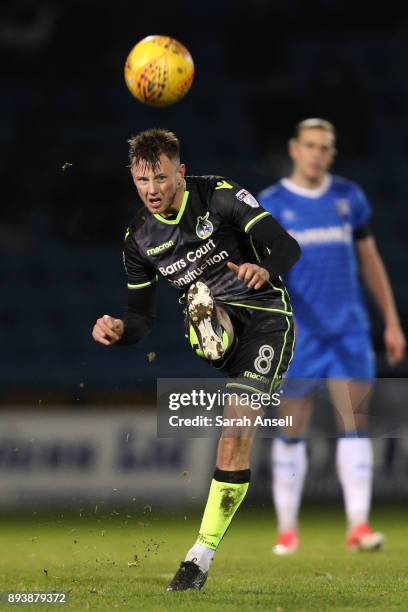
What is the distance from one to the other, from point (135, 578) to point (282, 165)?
971 cm

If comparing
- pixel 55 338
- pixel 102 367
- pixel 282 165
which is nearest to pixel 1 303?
pixel 55 338

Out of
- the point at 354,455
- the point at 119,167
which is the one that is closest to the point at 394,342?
the point at 354,455

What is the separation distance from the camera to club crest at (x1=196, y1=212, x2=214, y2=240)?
553 centimetres

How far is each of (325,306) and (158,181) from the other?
2.86 m

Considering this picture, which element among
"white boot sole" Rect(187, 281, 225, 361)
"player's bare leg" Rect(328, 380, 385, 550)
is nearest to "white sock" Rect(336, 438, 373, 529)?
"player's bare leg" Rect(328, 380, 385, 550)

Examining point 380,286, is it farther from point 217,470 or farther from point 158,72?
point 217,470

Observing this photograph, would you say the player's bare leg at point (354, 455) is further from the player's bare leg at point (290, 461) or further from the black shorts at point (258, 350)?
the black shorts at point (258, 350)

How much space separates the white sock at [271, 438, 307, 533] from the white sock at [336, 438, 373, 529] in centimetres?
27

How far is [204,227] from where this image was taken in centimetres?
554

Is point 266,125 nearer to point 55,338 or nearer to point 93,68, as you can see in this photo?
point 93,68

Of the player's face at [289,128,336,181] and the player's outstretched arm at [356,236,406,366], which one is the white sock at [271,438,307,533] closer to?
the player's outstretched arm at [356,236,406,366]

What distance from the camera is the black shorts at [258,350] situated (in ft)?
17.9

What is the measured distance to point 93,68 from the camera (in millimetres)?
16359

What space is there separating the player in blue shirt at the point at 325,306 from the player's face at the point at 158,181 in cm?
256
